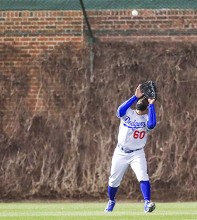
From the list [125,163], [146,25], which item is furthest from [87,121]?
[125,163]

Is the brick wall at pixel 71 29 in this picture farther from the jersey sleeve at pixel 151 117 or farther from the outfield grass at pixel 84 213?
the jersey sleeve at pixel 151 117

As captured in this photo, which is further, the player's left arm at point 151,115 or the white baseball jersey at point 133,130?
the white baseball jersey at point 133,130

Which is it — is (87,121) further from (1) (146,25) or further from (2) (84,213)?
(2) (84,213)

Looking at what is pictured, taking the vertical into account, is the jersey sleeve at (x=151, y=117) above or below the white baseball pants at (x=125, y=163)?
above

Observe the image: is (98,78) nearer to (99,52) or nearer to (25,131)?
(99,52)

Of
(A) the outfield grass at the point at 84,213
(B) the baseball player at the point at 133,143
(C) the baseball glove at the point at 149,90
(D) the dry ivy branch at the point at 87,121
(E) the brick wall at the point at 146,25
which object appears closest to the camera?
(A) the outfield grass at the point at 84,213

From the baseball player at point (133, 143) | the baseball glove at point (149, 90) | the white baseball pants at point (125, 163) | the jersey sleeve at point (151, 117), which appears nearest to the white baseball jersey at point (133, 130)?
the baseball player at point (133, 143)

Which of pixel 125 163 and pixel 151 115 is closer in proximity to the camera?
pixel 151 115

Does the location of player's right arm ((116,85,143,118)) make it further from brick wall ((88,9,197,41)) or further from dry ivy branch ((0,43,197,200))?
brick wall ((88,9,197,41))

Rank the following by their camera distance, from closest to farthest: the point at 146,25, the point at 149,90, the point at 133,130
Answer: the point at 149,90 → the point at 133,130 → the point at 146,25

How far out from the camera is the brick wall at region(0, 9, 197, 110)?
2167 cm

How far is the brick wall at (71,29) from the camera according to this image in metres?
21.7

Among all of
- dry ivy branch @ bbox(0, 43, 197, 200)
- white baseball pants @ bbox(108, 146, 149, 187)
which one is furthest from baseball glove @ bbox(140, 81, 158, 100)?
dry ivy branch @ bbox(0, 43, 197, 200)

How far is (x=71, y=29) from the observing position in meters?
21.7
